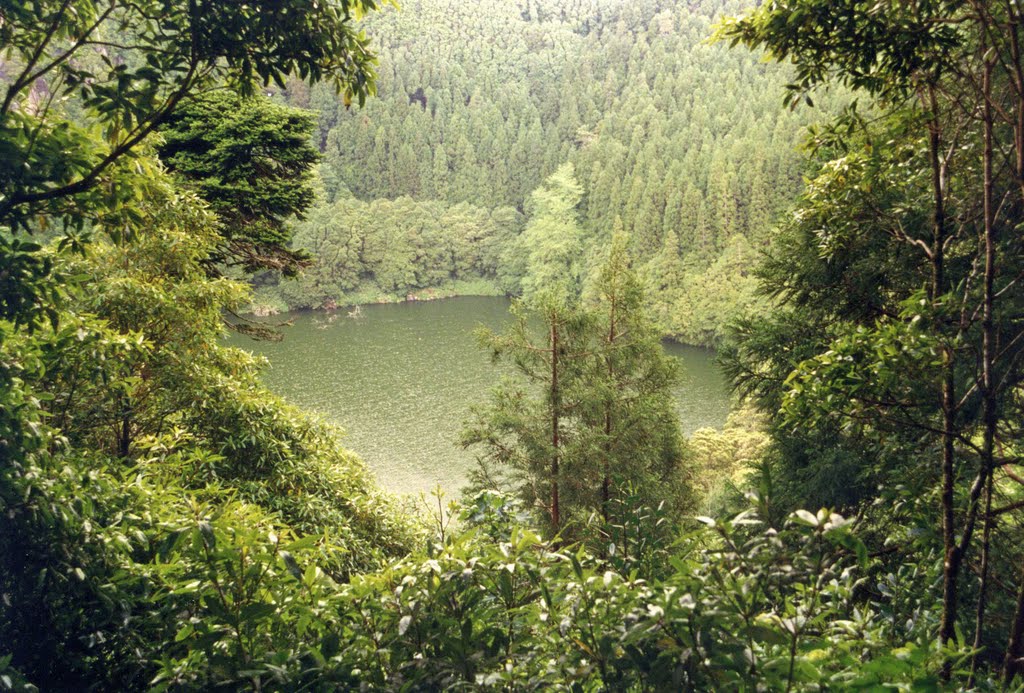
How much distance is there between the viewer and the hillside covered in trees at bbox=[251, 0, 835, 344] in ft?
125

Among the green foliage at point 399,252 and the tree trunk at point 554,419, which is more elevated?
the green foliage at point 399,252

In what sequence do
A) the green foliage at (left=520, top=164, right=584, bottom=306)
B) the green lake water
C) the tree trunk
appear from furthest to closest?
the green foliage at (left=520, top=164, right=584, bottom=306), the green lake water, the tree trunk

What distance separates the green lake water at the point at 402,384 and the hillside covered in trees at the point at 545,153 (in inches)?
268

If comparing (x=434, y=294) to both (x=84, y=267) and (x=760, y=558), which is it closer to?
(x=84, y=267)

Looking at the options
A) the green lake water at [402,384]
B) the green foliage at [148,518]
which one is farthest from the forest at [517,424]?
the green lake water at [402,384]

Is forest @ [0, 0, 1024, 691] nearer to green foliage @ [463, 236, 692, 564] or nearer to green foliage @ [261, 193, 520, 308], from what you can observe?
green foliage @ [463, 236, 692, 564]

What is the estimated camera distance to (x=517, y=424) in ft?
36.4

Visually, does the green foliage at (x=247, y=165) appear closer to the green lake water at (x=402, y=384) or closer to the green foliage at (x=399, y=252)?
the green lake water at (x=402, y=384)

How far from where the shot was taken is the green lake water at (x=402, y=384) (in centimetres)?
2042

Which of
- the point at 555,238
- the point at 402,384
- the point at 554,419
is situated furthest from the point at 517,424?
the point at 555,238

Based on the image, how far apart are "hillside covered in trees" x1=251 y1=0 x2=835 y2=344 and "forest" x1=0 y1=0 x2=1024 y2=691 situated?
82.1 feet

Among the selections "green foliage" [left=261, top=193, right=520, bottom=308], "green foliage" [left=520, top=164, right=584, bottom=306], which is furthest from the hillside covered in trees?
"green foliage" [left=520, top=164, right=584, bottom=306]

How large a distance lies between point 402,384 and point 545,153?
123ft

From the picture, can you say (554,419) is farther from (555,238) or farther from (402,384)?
(555,238)
